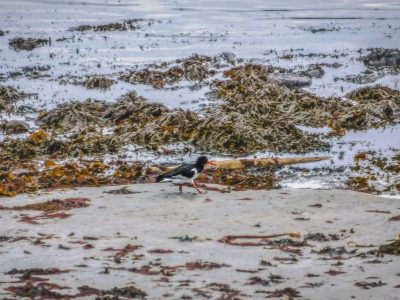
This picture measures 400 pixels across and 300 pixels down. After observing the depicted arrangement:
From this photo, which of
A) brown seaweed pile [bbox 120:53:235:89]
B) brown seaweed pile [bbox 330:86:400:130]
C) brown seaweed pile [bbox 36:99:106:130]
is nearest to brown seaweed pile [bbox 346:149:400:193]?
brown seaweed pile [bbox 330:86:400:130]

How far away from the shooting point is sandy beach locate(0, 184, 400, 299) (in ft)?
20.8

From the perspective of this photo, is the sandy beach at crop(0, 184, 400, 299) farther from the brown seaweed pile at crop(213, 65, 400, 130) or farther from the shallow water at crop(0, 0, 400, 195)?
the brown seaweed pile at crop(213, 65, 400, 130)

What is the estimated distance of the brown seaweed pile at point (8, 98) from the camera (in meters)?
17.0

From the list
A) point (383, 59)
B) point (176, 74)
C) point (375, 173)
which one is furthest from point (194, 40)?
point (375, 173)

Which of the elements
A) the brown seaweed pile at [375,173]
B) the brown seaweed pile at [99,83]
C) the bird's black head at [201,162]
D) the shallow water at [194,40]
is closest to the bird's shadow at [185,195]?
the bird's black head at [201,162]

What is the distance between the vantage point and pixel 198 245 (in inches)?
305

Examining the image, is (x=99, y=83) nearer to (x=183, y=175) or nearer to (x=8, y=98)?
(x=8, y=98)

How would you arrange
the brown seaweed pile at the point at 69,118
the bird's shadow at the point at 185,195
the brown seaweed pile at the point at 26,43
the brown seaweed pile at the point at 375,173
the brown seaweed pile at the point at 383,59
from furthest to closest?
the brown seaweed pile at the point at 26,43 → the brown seaweed pile at the point at 383,59 → the brown seaweed pile at the point at 69,118 → the brown seaweed pile at the point at 375,173 → the bird's shadow at the point at 185,195

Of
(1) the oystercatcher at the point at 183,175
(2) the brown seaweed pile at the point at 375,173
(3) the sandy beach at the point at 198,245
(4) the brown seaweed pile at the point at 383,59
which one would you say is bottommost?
(2) the brown seaweed pile at the point at 375,173

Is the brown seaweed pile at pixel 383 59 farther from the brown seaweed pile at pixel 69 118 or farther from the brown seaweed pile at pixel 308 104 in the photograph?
the brown seaweed pile at pixel 69 118

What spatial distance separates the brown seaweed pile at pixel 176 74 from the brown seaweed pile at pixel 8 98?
3.10 meters

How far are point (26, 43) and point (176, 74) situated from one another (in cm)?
701

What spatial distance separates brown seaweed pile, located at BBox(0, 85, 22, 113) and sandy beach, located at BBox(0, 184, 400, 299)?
7216 mm

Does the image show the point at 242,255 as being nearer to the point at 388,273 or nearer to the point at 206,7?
the point at 388,273
